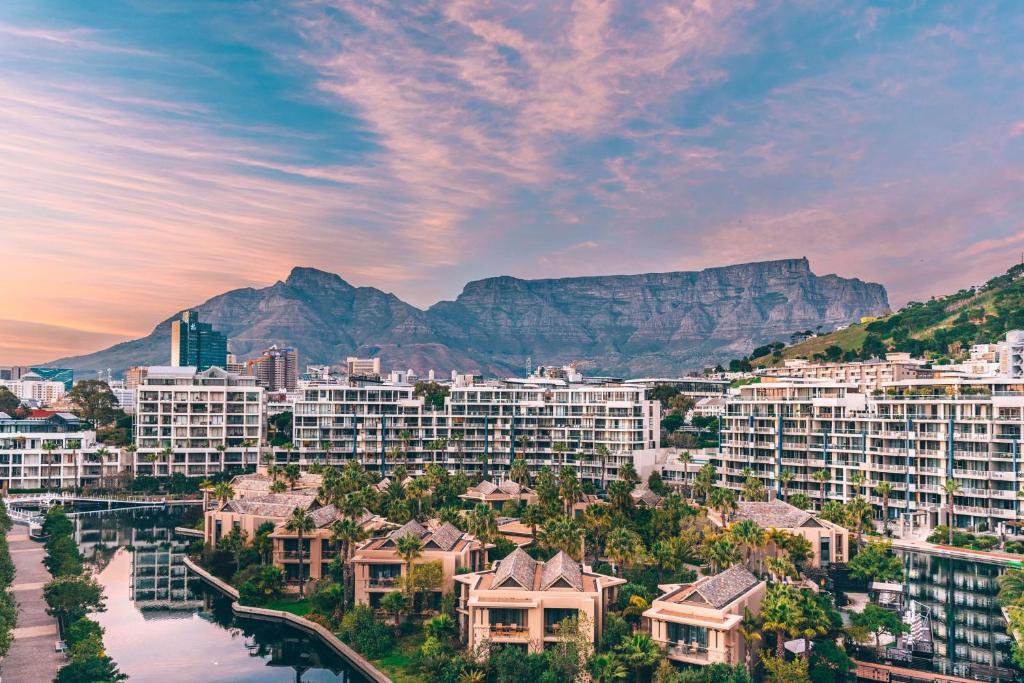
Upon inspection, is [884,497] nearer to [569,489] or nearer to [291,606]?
[569,489]

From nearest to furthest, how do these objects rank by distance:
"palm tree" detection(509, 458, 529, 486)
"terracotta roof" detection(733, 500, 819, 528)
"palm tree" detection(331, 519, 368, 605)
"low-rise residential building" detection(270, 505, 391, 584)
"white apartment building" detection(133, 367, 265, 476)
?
"palm tree" detection(331, 519, 368, 605) → "low-rise residential building" detection(270, 505, 391, 584) → "terracotta roof" detection(733, 500, 819, 528) → "palm tree" detection(509, 458, 529, 486) → "white apartment building" detection(133, 367, 265, 476)

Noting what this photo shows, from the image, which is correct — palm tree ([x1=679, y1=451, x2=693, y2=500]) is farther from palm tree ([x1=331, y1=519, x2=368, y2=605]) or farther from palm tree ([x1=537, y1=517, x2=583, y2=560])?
palm tree ([x1=331, y1=519, x2=368, y2=605])

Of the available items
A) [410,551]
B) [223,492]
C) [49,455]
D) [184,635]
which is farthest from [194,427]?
[410,551]

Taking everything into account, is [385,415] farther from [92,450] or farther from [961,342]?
[961,342]

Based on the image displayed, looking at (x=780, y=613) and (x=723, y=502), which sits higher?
(x=723, y=502)

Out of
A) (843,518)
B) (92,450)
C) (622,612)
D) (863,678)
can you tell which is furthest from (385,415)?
(863,678)

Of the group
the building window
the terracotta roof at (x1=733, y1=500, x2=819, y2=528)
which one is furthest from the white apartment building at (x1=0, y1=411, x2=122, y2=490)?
the building window

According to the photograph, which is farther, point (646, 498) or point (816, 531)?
point (646, 498)
